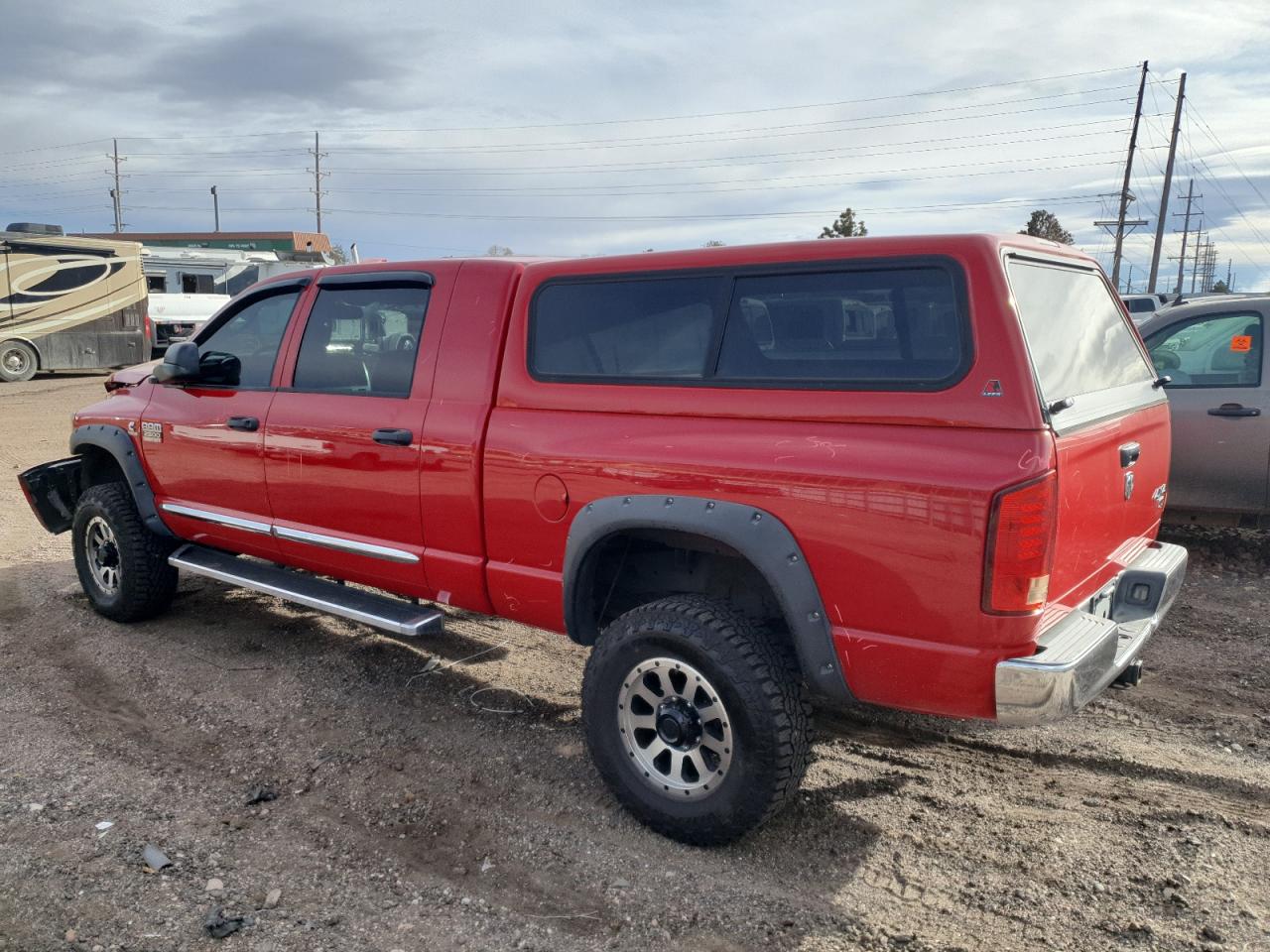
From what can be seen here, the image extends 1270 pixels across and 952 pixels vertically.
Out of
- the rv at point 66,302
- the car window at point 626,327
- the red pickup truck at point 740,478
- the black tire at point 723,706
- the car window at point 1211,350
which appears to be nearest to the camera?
the red pickup truck at point 740,478

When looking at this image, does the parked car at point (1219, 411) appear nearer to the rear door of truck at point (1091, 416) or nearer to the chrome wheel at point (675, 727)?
the rear door of truck at point (1091, 416)

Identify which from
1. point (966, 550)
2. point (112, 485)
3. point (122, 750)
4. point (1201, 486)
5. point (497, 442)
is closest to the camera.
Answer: point (966, 550)

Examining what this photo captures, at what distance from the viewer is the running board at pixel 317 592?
13.0ft

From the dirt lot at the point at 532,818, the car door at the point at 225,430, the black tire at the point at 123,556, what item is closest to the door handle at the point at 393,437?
the car door at the point at 225,430

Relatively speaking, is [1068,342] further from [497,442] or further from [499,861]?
[499,861]

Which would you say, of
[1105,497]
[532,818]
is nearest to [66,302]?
[532,818]

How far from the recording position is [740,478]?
3037 millimetres

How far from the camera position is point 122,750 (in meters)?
3.93

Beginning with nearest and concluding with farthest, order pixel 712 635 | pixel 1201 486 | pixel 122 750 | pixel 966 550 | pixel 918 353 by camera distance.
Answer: pixel 966 550
pixel 918 353
pixel 712 635
pixel 122 750
pixel 1201 486

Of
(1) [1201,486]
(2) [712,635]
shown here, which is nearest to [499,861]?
(2) [712,635]

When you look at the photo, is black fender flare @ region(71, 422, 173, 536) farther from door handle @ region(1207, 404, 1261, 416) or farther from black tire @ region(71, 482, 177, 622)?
door handle @ region(1207, 404, 1261, 416)

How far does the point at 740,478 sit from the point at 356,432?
1.85m

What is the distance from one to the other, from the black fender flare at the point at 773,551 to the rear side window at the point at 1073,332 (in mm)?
869

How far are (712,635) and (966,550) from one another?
85 cm
